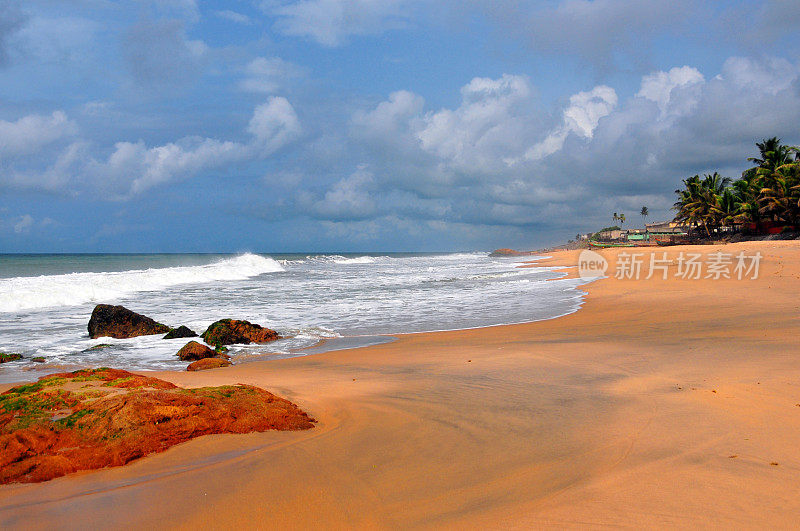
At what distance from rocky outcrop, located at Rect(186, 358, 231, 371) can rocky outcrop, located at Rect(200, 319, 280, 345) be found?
1.77 meters

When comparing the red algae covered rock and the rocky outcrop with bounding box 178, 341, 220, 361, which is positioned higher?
the red algae covered rock

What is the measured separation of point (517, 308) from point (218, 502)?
12742 millimetres

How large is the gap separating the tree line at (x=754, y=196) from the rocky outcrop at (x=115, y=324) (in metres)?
55.6

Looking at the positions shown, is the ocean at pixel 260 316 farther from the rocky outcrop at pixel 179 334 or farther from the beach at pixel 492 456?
the beach at pixel 492 456

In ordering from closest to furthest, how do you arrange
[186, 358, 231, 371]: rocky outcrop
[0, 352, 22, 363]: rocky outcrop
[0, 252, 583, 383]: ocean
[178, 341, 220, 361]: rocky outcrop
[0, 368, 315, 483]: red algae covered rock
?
1. [0, 368, 315, 483]: red algae covered rock
2. [186, 358, 231, 371]: rocky outcrop
3. [0, 352, 22, 363]: rocky outcrop
4. [178, 341, 220, 361]: rocky outcrop
5. [0, 252, 583, 383]: ocean

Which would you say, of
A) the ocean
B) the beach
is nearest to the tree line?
the ocean

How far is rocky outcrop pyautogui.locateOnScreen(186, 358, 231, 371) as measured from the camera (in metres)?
7.95

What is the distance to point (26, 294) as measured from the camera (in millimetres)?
17531

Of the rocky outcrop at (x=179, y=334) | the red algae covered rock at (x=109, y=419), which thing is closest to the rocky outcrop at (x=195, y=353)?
the rocky outcrop at (x=179, y=334)

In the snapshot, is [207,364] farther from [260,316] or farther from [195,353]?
[260,316]

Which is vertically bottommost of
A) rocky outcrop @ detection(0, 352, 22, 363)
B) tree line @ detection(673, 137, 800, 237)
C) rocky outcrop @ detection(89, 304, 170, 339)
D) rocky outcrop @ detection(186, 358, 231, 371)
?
rocky outcrop @ detection(186, 358, 231, 371)

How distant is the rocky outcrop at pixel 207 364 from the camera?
7953 mm

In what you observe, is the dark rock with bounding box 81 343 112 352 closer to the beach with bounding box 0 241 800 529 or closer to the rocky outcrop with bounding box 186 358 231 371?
the rocky outcrop with bounding box 186 358 231 371

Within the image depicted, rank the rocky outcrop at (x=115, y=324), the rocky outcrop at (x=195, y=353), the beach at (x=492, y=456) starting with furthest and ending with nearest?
the rocky outcrop at (x=115, y=324)
the rocky outcrop at (x=195, y=353)
the beach at (x=492, y=456)
